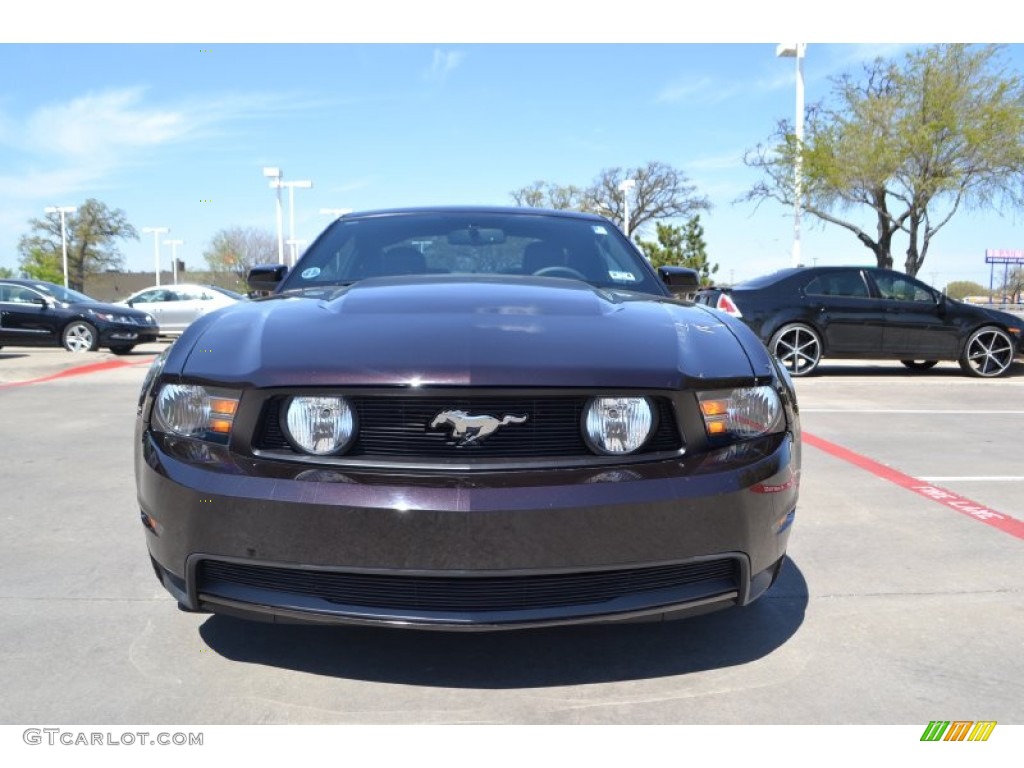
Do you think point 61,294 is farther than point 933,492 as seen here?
Yes

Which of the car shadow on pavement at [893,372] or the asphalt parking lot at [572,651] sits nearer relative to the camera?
the asphalt parking lot at [572,651]

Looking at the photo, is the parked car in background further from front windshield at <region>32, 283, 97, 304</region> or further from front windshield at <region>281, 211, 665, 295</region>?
front windshield at <region>281, 211, 665, 295</region>

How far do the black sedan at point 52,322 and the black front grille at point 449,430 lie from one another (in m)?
14.8

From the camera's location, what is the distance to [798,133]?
2273 centimetres

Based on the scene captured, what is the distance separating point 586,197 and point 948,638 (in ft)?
177

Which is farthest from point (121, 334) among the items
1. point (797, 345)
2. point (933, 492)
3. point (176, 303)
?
point (933, 492)

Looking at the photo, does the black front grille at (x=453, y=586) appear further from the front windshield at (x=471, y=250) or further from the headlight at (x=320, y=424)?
the front windshield at (x=471, y=250)

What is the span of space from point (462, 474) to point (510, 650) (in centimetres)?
77

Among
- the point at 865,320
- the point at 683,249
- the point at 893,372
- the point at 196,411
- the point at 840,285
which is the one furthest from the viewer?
the point at 683,249

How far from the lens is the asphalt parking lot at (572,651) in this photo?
7.31ft

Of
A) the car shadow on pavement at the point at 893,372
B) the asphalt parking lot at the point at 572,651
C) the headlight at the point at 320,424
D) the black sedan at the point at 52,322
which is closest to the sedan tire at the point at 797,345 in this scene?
the car shadow on pavement at the point at 893,372

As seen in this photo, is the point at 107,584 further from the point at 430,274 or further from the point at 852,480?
the point at 852,480

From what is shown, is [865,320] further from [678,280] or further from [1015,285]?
[1015,285]
